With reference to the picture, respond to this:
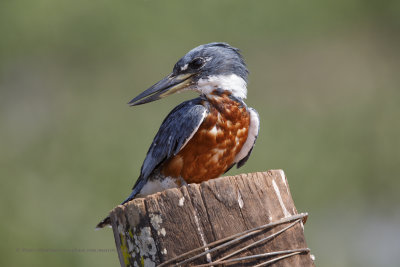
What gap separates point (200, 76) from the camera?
3.90m

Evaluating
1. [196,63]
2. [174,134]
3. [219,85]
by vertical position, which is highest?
[196,63]

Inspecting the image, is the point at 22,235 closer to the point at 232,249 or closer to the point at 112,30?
the point at 112,30

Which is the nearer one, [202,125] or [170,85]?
[202,125]

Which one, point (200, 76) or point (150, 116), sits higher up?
point (150, 116)

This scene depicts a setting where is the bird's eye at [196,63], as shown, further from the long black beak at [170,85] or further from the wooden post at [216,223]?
the wooden post at [216,223]

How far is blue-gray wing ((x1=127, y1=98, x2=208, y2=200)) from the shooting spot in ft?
11.8

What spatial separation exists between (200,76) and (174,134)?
465mm

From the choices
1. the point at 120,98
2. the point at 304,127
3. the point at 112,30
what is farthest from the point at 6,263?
the point at 304,127

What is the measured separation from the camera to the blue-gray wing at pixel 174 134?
3602 millimetres

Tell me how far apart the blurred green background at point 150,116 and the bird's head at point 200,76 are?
10.1 feet

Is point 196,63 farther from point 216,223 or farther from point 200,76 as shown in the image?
point 216,223

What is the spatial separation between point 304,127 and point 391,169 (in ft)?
6.65

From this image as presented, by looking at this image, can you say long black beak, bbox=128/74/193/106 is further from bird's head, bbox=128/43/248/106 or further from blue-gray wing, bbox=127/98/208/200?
blue-gray wing, bbox=127/98/208/200

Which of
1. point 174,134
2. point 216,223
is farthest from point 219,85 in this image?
point 216,223
